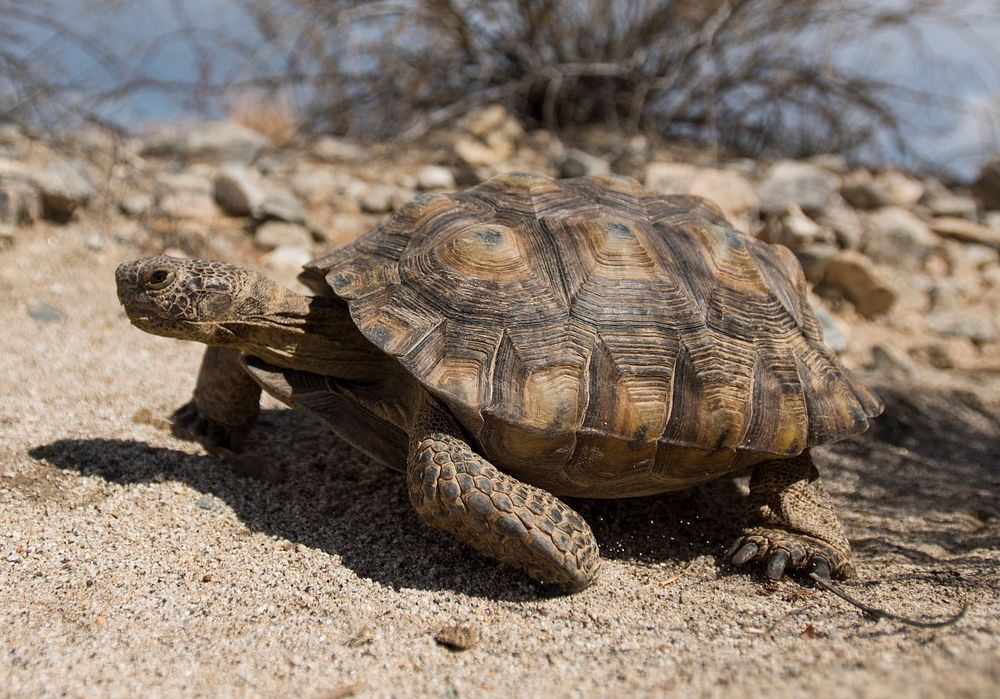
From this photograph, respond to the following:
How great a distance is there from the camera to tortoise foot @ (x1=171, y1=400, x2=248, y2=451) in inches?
117

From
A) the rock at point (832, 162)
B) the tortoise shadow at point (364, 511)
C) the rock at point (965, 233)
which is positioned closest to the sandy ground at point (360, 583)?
the tortoise shadow at point (364, 511)

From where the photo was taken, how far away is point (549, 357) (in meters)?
2.27

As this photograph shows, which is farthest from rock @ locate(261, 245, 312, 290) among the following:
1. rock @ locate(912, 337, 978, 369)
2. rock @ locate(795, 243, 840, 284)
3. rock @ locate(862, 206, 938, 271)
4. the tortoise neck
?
rock @ locate(862, 206, 938, 271)

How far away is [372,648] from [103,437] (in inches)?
62.7

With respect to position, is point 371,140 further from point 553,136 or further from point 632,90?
point 632,90

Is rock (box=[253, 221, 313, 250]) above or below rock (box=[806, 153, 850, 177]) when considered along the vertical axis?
below

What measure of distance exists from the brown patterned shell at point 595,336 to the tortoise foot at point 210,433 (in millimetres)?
792

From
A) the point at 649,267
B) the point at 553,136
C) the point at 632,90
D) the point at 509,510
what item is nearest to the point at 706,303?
the point at 649,267

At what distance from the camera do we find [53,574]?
2092 millimetres

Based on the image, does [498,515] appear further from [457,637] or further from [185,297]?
[185,297]

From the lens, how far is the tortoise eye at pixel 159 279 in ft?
8.21

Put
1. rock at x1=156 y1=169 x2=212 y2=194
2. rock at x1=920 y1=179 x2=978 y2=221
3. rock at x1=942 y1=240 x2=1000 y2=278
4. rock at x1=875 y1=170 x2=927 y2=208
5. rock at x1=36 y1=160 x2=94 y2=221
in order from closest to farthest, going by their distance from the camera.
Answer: rock at x1=36 y1=160 x2=94 y2=221 < rock at x1=156 y1=169 x2=212 y2=194 < rock at x1=942 y1=240 x2=1000 y2=278 < rock at x1=875 y1=170 x2=927 y2=208 < rock at x1=920 y1=179 x2=978 y2=221

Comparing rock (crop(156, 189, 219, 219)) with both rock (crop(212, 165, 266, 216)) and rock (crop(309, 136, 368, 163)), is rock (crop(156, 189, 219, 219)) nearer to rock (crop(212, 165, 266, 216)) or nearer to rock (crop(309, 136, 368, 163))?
rock (crop(212, 165, 266, 216))

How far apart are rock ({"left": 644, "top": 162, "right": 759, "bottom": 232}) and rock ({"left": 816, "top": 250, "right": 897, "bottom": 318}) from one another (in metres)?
0.72
